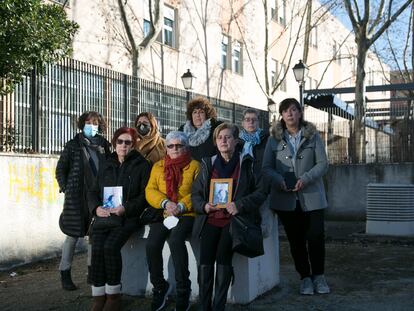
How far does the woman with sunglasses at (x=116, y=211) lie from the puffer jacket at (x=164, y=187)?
0.12 meters

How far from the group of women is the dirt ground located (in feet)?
0.97

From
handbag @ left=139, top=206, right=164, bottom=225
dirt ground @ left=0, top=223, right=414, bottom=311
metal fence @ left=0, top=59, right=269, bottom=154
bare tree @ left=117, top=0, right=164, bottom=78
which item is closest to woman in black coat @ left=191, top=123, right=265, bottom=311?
handbag @ left=139, top=206, right=164, bottom=225

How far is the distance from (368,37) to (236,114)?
4980 millimetres

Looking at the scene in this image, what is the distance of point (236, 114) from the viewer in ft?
55.0

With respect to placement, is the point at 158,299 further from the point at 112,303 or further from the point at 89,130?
the point at 89,130

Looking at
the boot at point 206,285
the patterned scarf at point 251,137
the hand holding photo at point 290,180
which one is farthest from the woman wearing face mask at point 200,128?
the boot at point 206,285

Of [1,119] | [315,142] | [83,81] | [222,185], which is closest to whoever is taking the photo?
[222,185]

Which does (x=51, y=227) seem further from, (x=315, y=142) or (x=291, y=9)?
(x=291, y=9)

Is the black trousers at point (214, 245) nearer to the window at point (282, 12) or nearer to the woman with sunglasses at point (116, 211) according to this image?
the woman with sunglasses at point (116, 211)

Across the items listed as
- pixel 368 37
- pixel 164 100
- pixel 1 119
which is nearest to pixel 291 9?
pixel 368 37

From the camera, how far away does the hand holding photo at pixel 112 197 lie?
5816 millimetres

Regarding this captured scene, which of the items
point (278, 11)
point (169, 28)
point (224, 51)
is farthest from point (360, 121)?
point (278, 11)

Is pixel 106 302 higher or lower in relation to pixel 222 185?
lower

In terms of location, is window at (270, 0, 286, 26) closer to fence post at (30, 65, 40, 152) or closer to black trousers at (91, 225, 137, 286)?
fence post at (30, 65, 40, 152)
